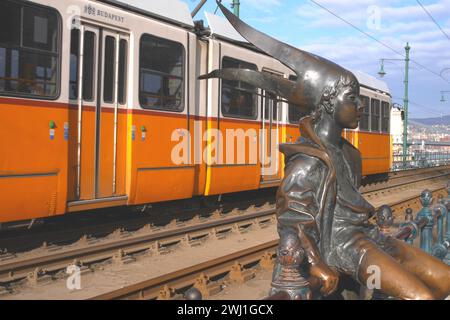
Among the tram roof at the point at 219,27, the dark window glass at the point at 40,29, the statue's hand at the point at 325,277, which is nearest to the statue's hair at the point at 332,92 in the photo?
the statue's hand at the point at 325,277

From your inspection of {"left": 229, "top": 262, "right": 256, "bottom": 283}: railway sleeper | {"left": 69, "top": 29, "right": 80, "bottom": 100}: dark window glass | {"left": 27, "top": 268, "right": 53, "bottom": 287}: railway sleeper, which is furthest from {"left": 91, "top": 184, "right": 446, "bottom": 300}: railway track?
{"left": 69, "top": 29, "right": 80, "bottom": 100}: dark window glass

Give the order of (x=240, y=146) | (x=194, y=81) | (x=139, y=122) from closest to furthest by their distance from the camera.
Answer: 1. (x=139, y=122)
2. (x=194, y=81)
3. (x=240, y=146)

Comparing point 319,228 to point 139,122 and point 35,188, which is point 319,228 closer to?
point 35,188

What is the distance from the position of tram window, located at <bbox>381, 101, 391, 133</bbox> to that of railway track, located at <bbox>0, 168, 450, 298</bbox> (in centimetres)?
1010

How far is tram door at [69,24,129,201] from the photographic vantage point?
25.1 feet

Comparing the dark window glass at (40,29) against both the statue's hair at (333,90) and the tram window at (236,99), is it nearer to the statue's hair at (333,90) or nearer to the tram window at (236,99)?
the tram window at (236,99)

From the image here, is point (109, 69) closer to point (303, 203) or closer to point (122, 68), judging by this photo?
point (122, 68)

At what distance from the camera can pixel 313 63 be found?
3314 millimetres

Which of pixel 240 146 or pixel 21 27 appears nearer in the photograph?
pixel 21 27

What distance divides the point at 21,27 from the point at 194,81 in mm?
3657

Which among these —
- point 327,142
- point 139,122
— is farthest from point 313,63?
point 139,122

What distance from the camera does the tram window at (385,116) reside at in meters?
20.0

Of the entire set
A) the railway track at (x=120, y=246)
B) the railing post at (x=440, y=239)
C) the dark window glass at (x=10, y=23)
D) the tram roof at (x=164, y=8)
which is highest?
the tram roof at (x=164, y=8)

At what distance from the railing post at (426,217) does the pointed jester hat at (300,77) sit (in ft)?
6.50
